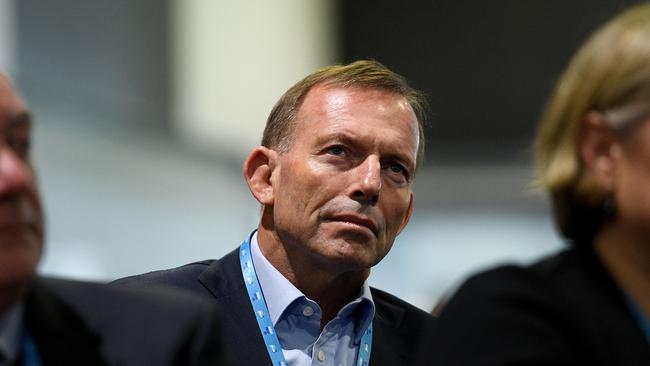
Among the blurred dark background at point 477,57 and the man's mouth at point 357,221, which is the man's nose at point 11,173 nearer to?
the man's mouth at point 357,221

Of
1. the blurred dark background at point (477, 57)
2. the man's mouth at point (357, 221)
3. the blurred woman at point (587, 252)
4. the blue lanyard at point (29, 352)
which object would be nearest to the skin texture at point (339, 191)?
the man's mouth at point (357, 221)

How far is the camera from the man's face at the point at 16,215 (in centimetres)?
156

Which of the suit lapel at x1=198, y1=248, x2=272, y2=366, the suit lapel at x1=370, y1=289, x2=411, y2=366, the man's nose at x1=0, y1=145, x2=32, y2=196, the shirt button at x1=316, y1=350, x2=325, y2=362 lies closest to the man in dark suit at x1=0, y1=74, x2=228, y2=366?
the man's nose at x1=0, y1=145, x2=32, y2=196

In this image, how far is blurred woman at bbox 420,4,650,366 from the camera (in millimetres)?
1697

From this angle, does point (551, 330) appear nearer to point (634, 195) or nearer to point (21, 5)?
point (634, 195)

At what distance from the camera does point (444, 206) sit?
11.9m

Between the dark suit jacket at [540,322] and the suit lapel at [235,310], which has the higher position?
the dark suit jacket at [540,322]

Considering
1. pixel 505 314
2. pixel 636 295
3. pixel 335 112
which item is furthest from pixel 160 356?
pixel 335 112

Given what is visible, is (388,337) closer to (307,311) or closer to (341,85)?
(307,311)

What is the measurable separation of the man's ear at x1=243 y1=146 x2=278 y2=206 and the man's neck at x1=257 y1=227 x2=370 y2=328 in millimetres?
146

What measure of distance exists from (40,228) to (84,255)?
6.25 m

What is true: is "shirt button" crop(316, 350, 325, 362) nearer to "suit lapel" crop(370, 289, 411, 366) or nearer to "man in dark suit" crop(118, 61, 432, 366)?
"man in dark suit" crop(118, 61, 432, 366)

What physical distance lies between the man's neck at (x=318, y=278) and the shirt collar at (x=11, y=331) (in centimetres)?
111

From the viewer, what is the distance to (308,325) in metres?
2.63
